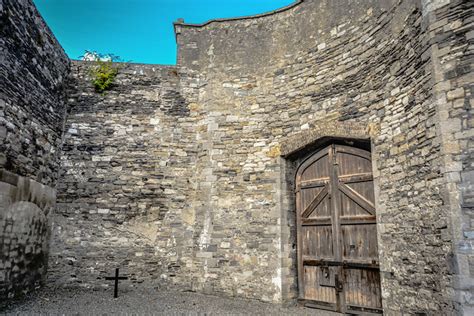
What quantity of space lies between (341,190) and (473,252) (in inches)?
102

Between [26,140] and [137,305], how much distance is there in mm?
3598

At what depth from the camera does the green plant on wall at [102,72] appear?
324 inches

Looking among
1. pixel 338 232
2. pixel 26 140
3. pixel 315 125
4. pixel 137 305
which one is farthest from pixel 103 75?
pixel 338 232

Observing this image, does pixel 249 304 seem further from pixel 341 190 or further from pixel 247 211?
pixel 341 190

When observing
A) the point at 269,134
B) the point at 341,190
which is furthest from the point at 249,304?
the point at 269,134

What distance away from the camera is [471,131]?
402cm

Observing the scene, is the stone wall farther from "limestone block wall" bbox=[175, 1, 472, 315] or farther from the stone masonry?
"limestone block wall" bbox=[175, 1, 472, 315]

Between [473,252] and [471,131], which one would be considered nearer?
[473,252]

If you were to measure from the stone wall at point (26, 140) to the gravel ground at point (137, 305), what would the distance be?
470 millimetres

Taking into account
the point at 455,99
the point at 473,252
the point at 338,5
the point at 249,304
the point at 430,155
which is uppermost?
the point at 338,5

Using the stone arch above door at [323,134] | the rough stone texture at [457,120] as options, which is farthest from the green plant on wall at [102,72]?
the rough stone texture at [457,120]

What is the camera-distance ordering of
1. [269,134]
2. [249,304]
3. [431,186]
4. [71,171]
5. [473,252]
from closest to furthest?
[473,252] < [431,186] < [249,304] < [269,134] < [71,171]

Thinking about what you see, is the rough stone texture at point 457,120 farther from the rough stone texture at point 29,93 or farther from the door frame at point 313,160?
the rough stone texture at point 29,93

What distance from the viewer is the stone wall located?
18.8 feet
